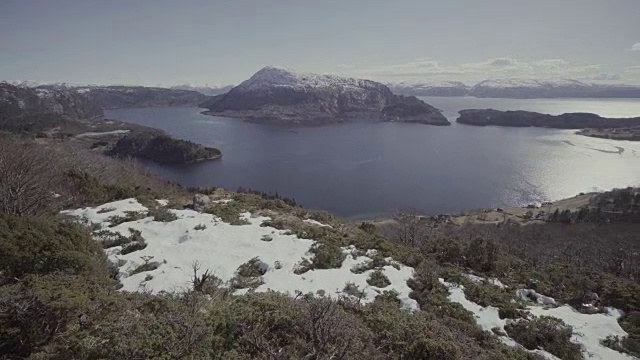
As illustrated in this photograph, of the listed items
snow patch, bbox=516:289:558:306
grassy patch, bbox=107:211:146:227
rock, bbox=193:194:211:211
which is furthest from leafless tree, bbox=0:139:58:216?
snow patch, bbox=516:289:558:306

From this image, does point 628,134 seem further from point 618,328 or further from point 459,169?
point 618,328

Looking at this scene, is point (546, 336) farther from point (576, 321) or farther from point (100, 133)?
point (100, 133)

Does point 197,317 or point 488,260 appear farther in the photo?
point 488,260

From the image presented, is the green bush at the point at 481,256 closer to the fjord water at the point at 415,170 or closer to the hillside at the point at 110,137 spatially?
the fjord water at the point at 415,170

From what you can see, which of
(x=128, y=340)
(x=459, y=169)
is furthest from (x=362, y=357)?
(x=459, y=169)

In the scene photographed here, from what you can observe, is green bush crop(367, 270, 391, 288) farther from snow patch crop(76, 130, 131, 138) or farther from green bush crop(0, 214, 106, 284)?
snow patch crop(76, 130, 131, 138)
